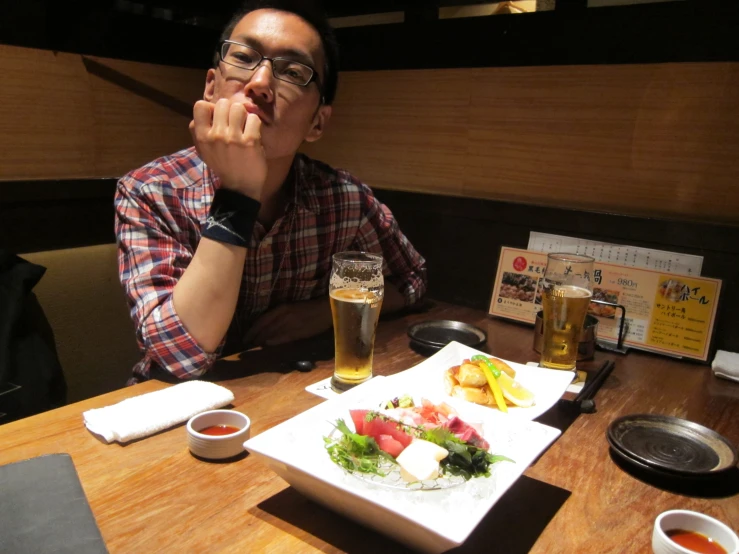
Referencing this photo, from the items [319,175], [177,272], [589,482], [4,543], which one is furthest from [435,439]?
[319,175]

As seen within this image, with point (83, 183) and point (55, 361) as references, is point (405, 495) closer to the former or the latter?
point (55, 361)

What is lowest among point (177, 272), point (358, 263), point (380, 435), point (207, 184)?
point (380, 435)

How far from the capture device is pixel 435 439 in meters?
0.96

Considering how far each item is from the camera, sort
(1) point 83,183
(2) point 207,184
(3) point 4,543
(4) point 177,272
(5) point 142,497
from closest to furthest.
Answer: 1. (3) point 4,543
2. (5) point 142,497
3. (4) point 177,272
4. (2) point 207,184
5. (1) point 83,183

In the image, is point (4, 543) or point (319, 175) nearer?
point (4, 543)

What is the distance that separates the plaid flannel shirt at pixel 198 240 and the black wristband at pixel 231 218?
18cm

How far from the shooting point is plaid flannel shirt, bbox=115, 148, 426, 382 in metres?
1.43

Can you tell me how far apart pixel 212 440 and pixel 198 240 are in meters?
0.83

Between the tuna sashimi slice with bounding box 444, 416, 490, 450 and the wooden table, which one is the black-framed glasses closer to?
the wooden table

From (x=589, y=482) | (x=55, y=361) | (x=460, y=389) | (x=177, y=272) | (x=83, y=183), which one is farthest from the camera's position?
(x=83, y=183)

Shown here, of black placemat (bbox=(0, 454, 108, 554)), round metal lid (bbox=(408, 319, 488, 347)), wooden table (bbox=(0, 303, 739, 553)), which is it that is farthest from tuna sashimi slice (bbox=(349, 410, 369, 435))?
round metal lid (bbox=(408, 319, 488, 347))

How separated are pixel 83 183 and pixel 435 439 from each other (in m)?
1.97

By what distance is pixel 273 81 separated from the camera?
1.59 metres

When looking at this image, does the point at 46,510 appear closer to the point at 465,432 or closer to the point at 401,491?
the point at 401,491
